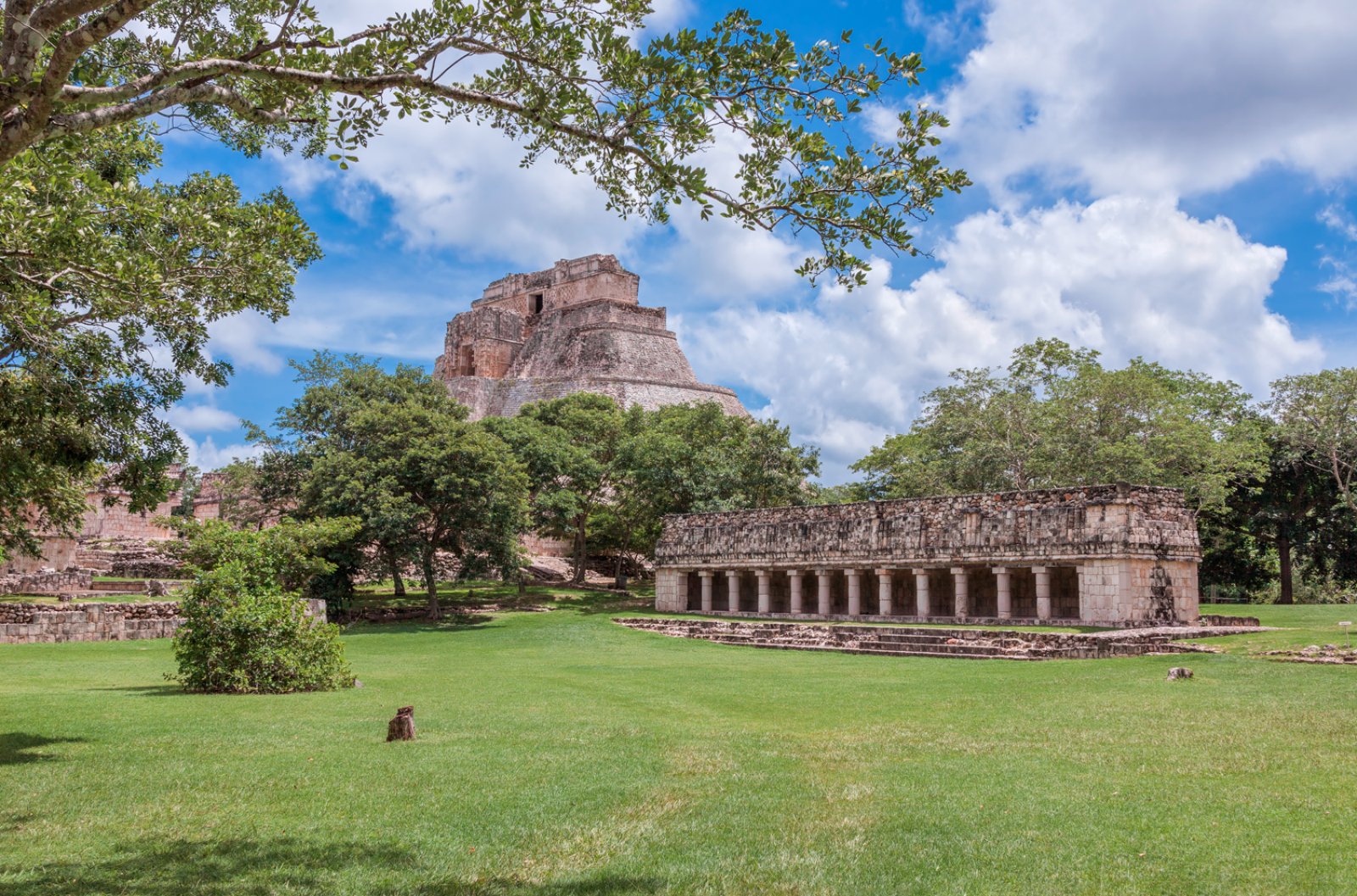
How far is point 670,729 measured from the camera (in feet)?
31.1

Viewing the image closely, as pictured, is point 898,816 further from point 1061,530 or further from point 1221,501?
point 1221,501

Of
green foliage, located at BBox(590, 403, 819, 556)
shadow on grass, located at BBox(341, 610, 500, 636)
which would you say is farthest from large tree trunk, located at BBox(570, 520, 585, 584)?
shadow on grass, located at BBox(341, 610, 500, 636)

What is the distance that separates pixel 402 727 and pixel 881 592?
17955 millimetres

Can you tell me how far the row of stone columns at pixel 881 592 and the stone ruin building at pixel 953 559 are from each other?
3 cm

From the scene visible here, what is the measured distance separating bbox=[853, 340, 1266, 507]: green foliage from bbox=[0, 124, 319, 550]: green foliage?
1003 inches

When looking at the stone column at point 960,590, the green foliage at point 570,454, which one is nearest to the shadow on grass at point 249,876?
the stone column at point 960,590

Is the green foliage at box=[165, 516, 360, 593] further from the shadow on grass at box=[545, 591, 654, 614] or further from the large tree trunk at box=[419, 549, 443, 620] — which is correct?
the shadow on grass at box=[545, 591, 654, 614]

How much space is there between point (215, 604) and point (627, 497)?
975 inches

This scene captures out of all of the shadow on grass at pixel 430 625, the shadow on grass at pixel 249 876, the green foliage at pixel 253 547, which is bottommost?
the shadow on grass at pixel 430 625

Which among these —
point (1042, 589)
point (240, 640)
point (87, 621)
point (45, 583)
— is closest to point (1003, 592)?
point (1042, 589)

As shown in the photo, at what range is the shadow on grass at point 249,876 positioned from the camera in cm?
491

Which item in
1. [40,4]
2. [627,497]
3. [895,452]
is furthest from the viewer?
[895,452]

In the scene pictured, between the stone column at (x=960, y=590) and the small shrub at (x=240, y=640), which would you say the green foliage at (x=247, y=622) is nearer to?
the small shrub at (x=240, y=640)

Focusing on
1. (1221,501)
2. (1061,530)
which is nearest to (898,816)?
(1061,530)
